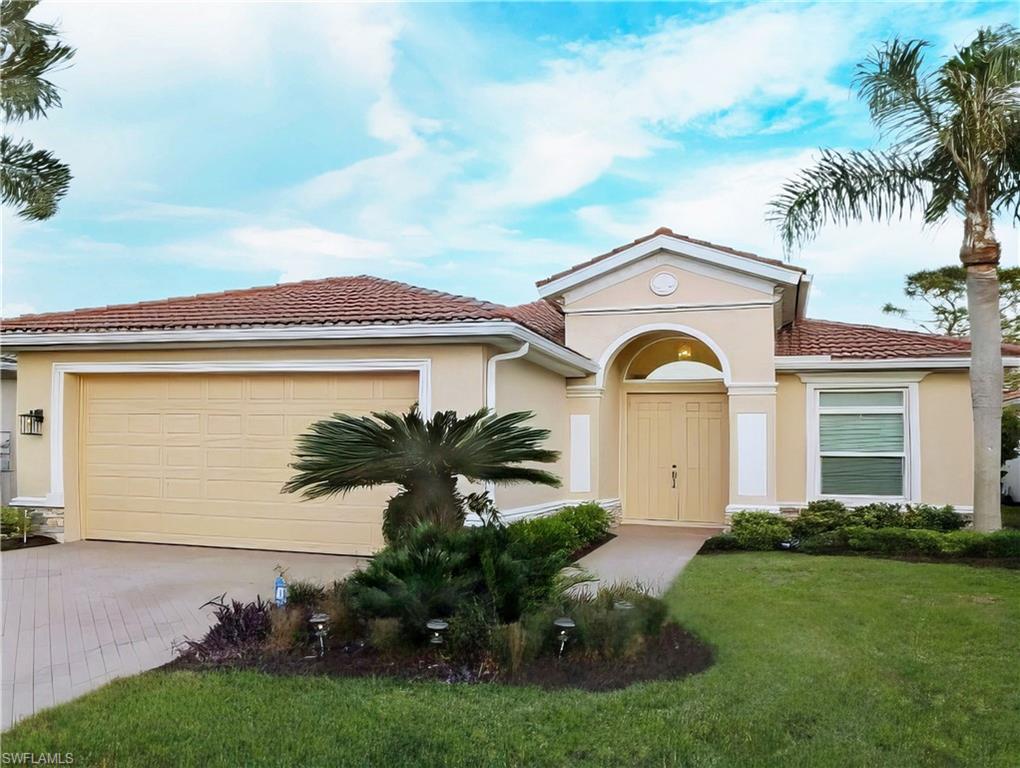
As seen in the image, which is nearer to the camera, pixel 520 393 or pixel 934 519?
pixel 520 393

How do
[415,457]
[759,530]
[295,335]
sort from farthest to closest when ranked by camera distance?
[759,530], [295,335], [415,457]

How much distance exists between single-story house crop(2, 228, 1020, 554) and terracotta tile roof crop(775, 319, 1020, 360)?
59 mm

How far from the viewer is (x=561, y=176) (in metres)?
16.3

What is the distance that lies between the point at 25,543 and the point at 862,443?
13.4 m

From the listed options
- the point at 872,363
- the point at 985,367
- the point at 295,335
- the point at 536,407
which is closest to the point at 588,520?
the point at 536,407

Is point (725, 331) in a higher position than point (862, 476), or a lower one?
higher

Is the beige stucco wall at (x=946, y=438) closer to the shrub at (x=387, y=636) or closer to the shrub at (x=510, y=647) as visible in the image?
the shrub at (x=510, y=647)

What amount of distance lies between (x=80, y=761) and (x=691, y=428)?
1172cm

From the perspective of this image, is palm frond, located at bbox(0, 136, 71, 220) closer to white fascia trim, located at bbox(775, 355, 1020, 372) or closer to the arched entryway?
the arched entryway

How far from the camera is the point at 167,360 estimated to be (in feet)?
34.9

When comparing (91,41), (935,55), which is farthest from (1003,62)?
(91,41)

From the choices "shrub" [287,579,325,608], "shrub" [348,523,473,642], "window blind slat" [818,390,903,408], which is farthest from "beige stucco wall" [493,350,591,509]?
"window blind slat" [818,390,903,408]

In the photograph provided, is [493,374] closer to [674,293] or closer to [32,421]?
[674,293]

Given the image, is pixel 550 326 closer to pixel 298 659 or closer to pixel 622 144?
pixel 622 144
